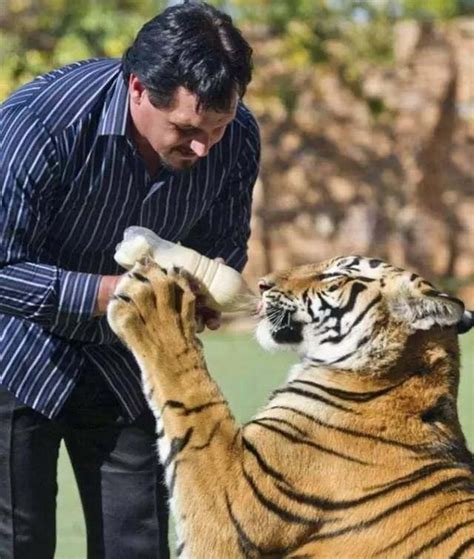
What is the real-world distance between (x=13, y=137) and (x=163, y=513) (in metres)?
1.33

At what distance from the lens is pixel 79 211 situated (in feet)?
14.6

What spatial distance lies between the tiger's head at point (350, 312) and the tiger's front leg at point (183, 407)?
35 centimetres

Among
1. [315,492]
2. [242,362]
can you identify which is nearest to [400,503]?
[315,492]

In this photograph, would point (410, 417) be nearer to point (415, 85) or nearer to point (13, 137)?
point (13, 137)

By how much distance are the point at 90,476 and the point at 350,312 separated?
0.96 m

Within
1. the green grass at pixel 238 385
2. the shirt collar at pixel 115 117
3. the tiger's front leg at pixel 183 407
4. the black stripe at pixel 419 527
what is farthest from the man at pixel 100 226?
the green grass at pixel 238 385

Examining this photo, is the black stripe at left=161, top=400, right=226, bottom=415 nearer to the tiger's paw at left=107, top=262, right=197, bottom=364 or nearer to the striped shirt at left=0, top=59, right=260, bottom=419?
the tiger's paw at left=107, top=262, right=197, bottom=364

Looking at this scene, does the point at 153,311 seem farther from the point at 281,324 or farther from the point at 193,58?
the point at 193,58

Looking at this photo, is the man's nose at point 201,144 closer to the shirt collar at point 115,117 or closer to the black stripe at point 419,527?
the shirt collar at point 115,117

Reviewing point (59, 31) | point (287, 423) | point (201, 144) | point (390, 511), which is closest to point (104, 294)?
point (201, 144)

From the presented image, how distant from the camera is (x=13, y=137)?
4.25 meters

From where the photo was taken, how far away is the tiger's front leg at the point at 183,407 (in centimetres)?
423

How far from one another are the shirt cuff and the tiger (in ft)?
0.25

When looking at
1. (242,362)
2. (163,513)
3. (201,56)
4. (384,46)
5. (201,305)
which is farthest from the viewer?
(384,46)
